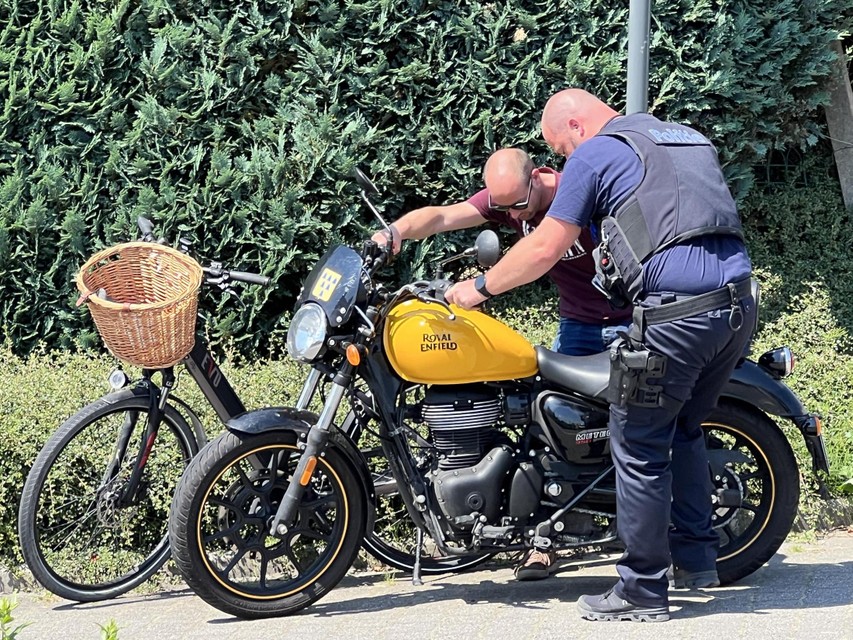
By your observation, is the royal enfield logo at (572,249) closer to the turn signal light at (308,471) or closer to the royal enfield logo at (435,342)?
the royal enfield logo at (435,342)

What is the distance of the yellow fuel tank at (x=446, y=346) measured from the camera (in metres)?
4.30

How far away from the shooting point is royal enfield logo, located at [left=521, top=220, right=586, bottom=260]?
4801 millimetres

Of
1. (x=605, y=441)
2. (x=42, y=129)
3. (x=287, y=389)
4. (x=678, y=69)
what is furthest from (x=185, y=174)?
(x=605, y=441)

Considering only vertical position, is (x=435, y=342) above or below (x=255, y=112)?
below

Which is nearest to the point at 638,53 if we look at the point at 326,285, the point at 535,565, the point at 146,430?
the point at 326,285

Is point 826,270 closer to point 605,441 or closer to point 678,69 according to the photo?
point 678,69

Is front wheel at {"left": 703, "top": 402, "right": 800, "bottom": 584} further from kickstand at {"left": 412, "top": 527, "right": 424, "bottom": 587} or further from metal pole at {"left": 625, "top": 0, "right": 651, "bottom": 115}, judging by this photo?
metal pole at {"left": 625, "top": 0, "right": 651, "bottom": 115}

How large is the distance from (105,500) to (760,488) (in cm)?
255

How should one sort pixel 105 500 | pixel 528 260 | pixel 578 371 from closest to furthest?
pixel 528 260 < pixel 578 371 < pixel 105 500

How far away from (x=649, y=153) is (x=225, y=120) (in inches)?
134

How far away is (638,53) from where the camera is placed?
5.25 m

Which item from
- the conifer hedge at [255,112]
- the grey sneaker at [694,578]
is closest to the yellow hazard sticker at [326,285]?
the grey sneaker at [694,578]

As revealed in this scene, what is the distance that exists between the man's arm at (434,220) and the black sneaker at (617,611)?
155cm

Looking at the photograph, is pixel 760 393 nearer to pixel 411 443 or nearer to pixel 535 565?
pixel 535 565
